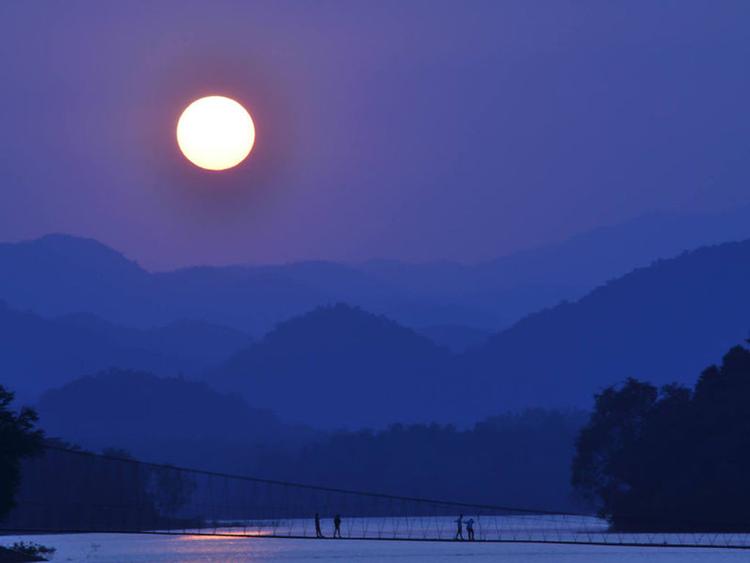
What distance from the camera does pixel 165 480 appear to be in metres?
194

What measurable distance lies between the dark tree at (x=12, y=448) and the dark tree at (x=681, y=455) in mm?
49134

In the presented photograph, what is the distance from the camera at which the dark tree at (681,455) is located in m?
109

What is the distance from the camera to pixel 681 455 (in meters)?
114

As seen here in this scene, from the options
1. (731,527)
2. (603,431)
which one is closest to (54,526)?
(731,527)

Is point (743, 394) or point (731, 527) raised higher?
point (743, 394)

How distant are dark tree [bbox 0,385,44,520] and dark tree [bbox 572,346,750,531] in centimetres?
4913

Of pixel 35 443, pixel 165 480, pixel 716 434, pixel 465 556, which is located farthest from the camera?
pixel 165 480

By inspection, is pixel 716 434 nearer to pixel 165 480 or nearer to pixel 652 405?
pixel 652 405

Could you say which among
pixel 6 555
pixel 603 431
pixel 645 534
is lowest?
pixel 6 555

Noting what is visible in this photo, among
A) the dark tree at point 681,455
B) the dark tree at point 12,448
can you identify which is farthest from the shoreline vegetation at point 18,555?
the dark tree at point 681,455

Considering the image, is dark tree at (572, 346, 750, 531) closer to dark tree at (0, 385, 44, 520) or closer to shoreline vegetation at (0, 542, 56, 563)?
shoreline vegetation at (0, 542, 56, 563)

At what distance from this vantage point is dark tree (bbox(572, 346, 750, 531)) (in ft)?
359

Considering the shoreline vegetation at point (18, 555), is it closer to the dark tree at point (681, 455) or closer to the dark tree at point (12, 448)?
the dark tree at point (12, 448)

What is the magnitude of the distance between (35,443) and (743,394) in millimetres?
57973
